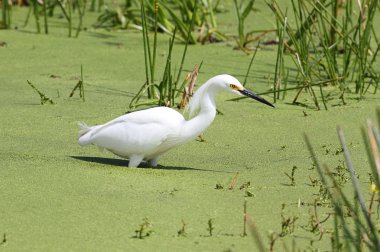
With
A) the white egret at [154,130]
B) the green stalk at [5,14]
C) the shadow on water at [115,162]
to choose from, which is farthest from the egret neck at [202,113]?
the green stalk at [5,14]

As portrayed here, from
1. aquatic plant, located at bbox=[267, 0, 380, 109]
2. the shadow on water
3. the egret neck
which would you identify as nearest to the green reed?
aquatic plant, located at bbox=[267, 0, 380, 109]

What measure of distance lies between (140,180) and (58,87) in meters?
1.93

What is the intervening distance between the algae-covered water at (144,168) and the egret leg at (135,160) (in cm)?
3

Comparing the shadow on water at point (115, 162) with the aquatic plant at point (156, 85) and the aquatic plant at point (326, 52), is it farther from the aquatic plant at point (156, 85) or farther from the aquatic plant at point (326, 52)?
the aquatic plant at point (326, 52)

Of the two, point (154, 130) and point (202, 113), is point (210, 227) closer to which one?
point (154, 130)

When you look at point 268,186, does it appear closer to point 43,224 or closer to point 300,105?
point 43,224

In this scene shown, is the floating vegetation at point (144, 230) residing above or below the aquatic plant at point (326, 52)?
below

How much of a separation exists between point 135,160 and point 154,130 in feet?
0.59

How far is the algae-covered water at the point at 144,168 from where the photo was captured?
2834mm

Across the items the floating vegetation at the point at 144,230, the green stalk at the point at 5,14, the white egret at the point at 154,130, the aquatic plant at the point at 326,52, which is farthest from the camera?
the green stalk at the point at 5,14

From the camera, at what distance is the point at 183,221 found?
2830mm

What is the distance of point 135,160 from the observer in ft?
12.0

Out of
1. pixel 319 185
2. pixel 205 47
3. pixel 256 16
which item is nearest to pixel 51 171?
pixel 319 185

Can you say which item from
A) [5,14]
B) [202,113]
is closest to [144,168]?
[202,113]
